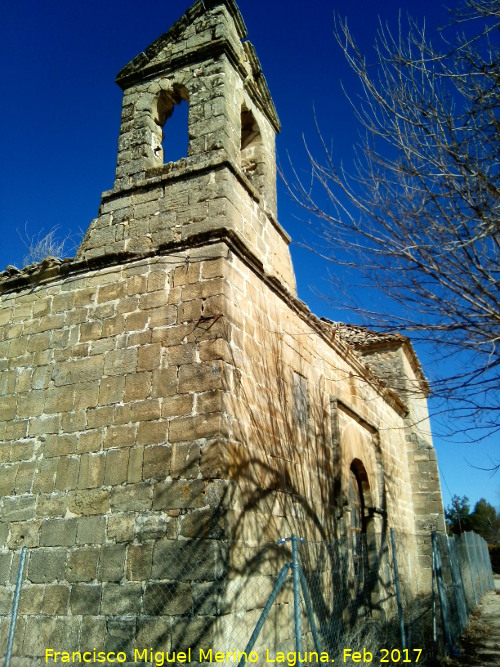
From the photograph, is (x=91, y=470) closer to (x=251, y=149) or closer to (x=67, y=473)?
(x=67, y=473)

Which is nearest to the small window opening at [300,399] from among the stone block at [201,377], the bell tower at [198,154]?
the bell tower at [198,154]

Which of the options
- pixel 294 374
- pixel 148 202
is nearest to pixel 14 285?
pixel 148 202

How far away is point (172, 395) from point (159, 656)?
6.50 ft

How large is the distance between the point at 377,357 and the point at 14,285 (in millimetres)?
9751

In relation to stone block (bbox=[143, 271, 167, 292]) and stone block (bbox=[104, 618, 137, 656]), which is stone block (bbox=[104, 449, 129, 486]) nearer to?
stone block (bbox=[104, 618, 137, 656])

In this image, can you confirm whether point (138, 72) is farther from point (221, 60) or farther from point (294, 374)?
point (294, 374)

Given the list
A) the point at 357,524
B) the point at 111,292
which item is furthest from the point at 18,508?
the point at 357,524

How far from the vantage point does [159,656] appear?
3789 mm

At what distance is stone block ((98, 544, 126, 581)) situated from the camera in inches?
165

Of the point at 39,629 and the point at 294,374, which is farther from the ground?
the point at 294,374

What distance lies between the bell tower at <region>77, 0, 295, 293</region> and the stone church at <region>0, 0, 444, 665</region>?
0.03 metres

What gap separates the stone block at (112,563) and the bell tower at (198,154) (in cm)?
284

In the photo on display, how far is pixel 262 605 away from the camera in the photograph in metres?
4.37

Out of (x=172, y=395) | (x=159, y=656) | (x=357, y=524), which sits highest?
(x=172, y=395)
